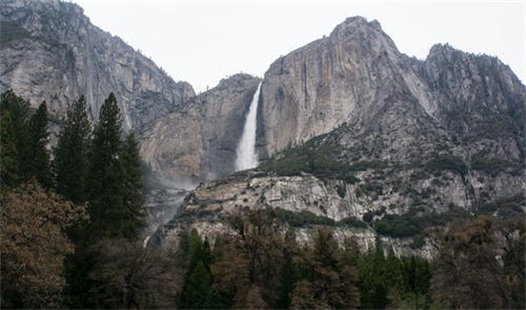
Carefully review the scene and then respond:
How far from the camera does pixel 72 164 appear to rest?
2702 inches

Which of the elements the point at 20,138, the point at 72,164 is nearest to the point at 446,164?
the point at 72,164

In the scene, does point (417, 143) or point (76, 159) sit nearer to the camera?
point (76, 159)

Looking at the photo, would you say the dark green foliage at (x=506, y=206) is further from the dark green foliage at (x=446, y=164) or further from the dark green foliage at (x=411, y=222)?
the dark green foliage at (x=446, y=164)

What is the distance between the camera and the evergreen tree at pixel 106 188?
63.3 m

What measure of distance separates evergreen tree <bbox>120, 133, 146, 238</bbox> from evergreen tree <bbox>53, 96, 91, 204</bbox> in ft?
13.9

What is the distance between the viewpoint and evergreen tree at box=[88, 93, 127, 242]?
63.3m

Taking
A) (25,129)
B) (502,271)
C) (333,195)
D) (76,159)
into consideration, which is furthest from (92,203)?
(333,195)

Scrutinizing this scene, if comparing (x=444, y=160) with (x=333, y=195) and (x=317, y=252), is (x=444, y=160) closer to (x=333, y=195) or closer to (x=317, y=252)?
(x=333, y=195)

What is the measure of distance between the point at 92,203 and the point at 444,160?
13898 cm

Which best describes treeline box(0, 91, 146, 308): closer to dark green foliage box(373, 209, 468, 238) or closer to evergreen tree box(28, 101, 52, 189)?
evergreen tree box(28, 101, 52, 189)

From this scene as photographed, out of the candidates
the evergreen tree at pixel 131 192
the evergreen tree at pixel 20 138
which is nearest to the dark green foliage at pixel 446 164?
the evergreen tree at pixel 131 192

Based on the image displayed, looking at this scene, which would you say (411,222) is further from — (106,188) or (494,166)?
(106,188)

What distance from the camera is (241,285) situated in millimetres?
61156

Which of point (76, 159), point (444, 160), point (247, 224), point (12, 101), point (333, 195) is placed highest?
point (444, 160)
